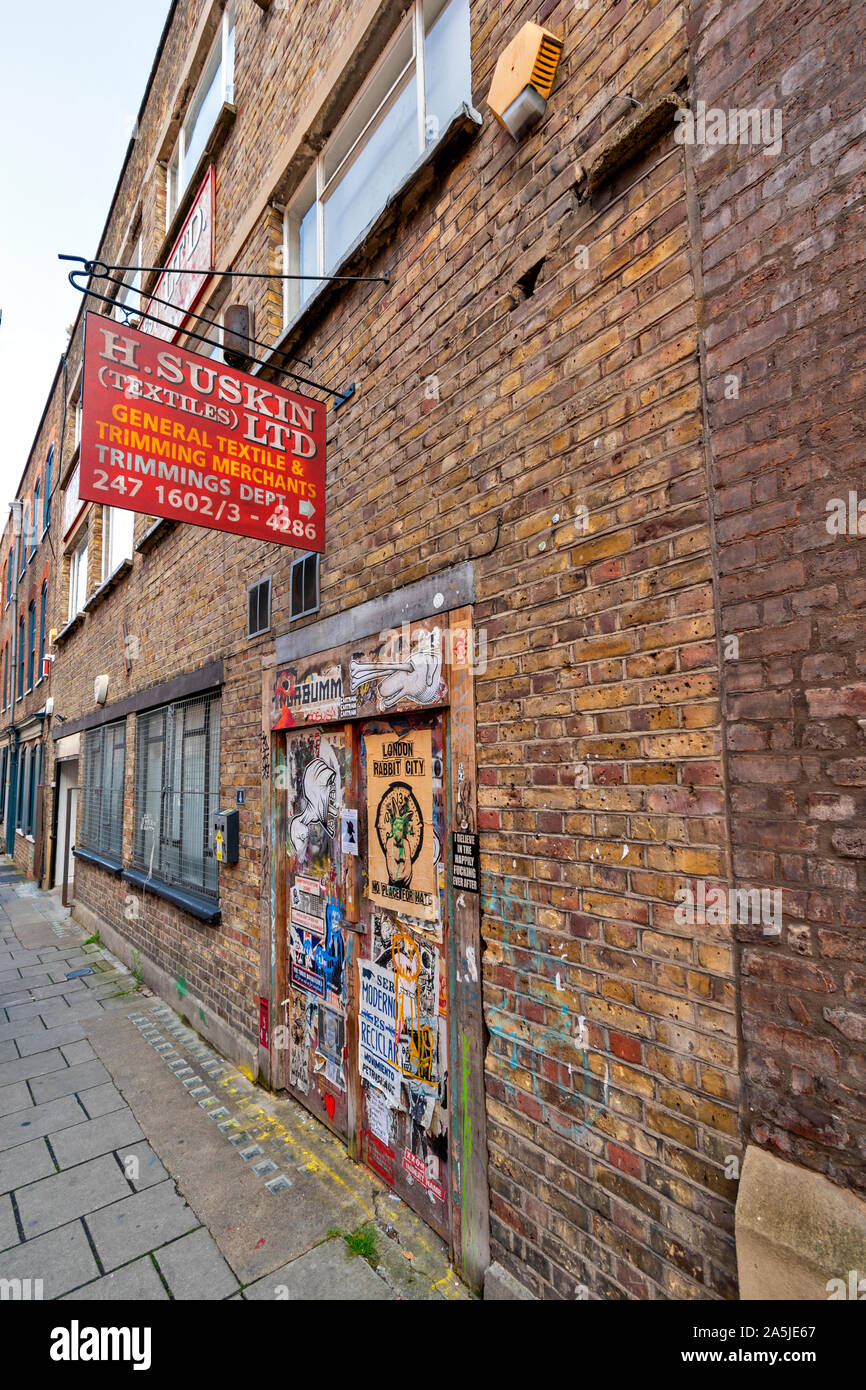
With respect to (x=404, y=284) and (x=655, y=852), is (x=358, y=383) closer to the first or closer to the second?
(x=404, y=284)

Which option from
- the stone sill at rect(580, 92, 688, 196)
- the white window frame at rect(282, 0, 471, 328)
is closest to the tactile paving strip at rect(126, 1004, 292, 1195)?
the stone sill at rect(580, 92, 688, 196)

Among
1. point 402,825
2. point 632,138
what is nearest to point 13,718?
point 402,825

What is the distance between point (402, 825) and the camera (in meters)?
3.11

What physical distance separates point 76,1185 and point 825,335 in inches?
194

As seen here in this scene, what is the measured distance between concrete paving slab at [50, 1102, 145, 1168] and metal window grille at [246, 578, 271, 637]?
329cm

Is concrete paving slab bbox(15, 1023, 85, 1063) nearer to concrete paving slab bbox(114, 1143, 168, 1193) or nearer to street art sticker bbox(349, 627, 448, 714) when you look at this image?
concrete paving slab bbox(114, 1143, 168, 1193)

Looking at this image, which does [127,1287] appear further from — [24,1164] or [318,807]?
[318,807]

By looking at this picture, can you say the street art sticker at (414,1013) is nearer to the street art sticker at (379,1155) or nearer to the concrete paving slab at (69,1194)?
the street art sticker at (379,1155)

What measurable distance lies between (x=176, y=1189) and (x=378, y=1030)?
137 centimetres

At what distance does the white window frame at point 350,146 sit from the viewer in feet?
11.0

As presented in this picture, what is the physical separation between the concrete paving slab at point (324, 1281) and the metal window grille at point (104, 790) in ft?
20.7

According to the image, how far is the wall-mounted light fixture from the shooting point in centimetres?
232

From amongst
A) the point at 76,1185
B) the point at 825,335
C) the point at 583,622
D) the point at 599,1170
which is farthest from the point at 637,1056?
the point at 76,1185

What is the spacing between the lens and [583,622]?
2.12 meters
